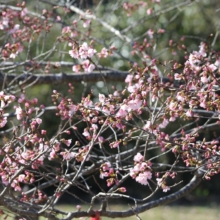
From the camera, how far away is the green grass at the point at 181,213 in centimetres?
938

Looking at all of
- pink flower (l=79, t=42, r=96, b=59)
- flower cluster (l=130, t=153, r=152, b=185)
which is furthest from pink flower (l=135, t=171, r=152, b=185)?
pink flower (l=79, t=42, r=96, b=59)

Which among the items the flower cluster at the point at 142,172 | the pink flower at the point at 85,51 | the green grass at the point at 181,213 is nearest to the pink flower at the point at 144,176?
the flower cluster at the point at 142,172

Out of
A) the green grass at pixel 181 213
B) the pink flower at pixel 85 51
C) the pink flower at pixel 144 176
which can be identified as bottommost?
the green grass at pixel 181 213

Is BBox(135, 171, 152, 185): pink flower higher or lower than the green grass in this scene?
higher

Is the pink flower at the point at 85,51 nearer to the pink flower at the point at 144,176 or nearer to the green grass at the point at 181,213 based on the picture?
the pink flower at the point at 144,176

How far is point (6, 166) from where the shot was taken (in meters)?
3.14

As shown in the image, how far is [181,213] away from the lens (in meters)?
9.83

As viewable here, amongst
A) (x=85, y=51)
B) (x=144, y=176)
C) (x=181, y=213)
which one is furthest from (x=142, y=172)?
(x=181, y=213)

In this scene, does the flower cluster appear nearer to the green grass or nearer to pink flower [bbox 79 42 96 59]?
pink flower [bbox 79 42 96 59]

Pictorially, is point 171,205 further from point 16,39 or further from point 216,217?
point 16,39

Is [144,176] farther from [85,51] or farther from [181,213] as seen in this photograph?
[181,213]

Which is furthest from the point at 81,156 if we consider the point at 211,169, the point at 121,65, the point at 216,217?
the point at 121,65

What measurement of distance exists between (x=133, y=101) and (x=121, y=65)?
7.74 metres

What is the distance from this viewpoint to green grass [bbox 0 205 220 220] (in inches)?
369
